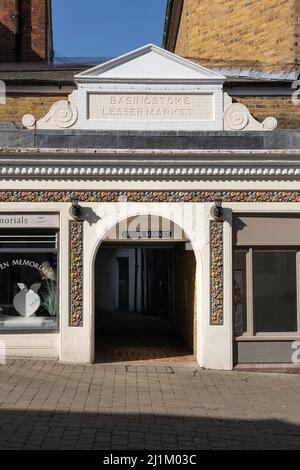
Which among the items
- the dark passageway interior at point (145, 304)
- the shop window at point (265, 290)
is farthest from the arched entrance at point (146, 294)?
the shop window at point (265, 290)

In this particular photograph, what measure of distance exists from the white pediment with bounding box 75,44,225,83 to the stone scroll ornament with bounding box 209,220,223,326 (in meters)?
2.62

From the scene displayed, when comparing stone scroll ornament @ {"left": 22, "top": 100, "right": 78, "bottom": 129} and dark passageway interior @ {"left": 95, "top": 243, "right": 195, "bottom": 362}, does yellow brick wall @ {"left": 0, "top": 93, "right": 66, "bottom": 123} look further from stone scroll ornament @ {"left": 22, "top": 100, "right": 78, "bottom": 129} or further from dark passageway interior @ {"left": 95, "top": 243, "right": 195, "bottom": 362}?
dark passageway interior @ {"left": 95, "top": 243, "right": 195, "bottom": 362}

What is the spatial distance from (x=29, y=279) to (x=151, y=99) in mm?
3875

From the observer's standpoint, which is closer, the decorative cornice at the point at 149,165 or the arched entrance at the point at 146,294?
the decorative cornice at the point at 149,165

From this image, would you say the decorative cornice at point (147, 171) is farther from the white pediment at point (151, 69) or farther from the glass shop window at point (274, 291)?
the white pediment at point (151, 69)

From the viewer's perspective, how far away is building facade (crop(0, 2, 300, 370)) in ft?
31.2

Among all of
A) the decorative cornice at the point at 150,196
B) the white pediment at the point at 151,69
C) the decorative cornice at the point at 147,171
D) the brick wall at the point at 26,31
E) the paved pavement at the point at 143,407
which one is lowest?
the paved pavement at the point at 143,407

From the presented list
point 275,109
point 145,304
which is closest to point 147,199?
point 275,109

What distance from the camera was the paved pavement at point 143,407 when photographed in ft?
19.8

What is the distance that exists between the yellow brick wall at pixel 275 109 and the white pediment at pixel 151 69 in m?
0.76

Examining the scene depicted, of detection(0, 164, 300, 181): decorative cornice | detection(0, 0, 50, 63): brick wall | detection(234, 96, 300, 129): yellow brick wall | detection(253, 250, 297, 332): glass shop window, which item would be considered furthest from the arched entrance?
detection(0, 0, 50, 63): brick wall

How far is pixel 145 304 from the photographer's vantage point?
64.0 feet

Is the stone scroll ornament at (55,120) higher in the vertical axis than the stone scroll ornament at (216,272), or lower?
higher

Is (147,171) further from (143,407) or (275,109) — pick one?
(143,407)
